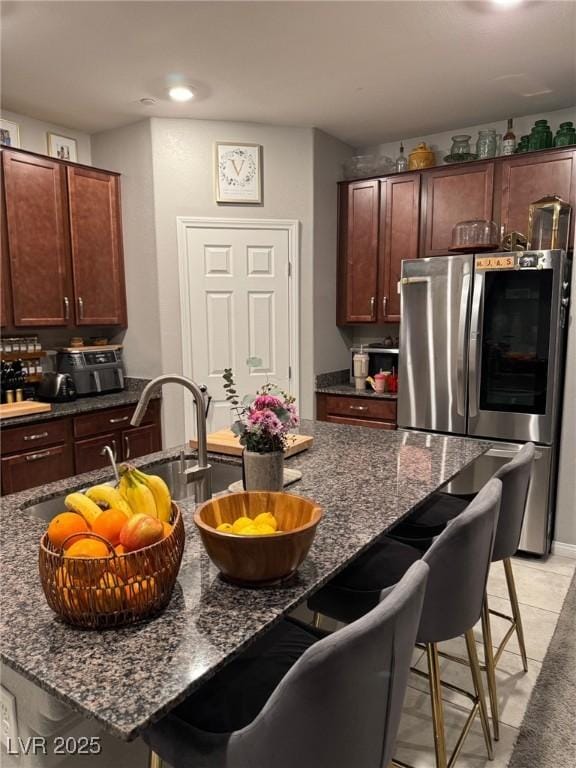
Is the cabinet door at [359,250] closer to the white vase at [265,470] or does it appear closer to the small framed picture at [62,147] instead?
the small framed picture at [62,147]

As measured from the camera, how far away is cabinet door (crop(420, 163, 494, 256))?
11.6 feet

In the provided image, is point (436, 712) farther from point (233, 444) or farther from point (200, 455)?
point (233, 444)

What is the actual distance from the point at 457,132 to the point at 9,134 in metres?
3.04

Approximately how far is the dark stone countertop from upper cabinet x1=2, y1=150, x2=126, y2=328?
158 cm

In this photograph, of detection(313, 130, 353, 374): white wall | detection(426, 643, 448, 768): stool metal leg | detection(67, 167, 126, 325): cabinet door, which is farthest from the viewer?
detection(313, 130, 353, 374): white wall

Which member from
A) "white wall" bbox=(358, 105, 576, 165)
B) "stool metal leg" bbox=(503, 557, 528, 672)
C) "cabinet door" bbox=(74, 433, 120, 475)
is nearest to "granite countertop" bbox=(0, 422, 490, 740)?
"stool metal leg" bbox=(503, 557, 528, 672)

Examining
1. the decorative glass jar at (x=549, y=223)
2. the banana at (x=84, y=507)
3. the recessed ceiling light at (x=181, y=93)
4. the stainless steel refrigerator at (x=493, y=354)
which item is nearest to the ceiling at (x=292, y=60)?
the recessed ceiling light at (x=181, y=93)

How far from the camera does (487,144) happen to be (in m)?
3.54

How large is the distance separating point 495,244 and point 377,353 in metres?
1.14

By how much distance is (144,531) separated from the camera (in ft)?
3.15

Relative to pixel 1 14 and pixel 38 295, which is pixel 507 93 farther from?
→ pixel 38 295

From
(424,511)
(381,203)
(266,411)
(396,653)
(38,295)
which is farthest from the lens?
(381,203)

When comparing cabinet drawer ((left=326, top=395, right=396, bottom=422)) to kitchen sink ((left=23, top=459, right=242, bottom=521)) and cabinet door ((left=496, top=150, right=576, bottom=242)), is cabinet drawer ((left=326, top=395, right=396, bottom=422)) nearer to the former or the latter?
cabinet door ((left=496, top=150, right=576, bottom=242))

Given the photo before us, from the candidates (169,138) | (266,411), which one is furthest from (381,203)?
(266,411)
